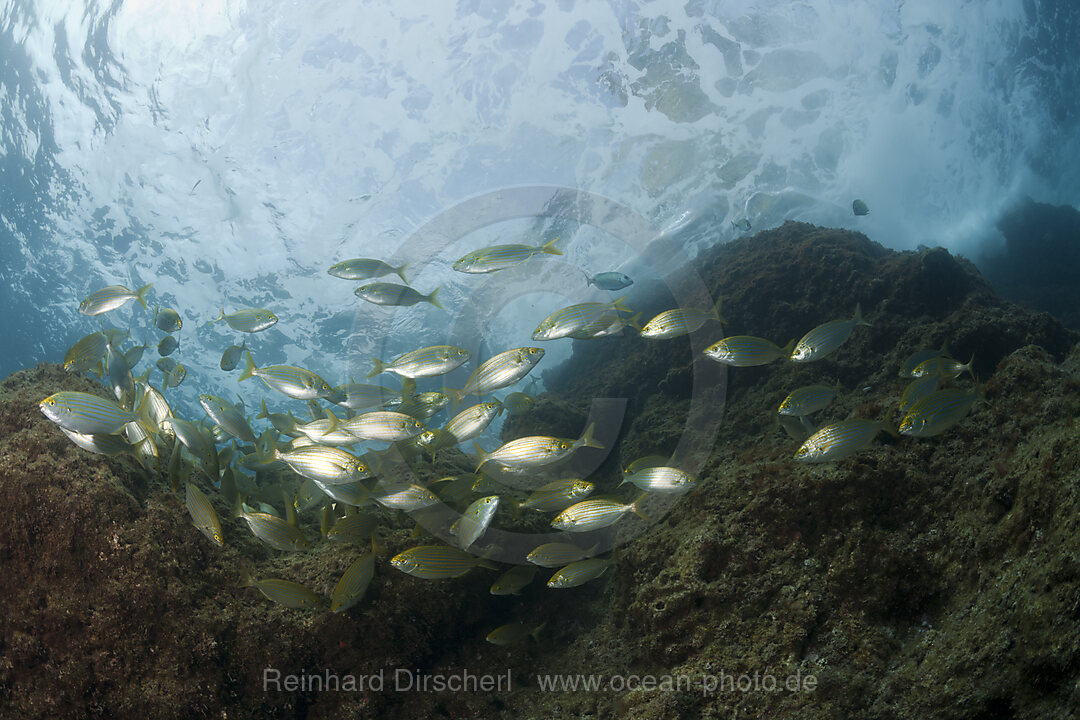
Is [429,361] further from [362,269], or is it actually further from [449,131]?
[449,131]

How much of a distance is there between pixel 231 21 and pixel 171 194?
21.2 feet

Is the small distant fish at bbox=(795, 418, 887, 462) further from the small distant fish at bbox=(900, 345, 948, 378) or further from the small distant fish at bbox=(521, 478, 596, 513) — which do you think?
the small distant fish at bbox=(900, 345, 948, 378)

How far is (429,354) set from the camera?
462cm

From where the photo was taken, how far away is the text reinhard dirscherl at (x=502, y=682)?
281 centimetres

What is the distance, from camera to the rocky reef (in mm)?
2379

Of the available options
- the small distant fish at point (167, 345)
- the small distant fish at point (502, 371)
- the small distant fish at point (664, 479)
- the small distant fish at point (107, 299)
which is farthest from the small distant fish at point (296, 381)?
the small distant fish at point (167, 345)

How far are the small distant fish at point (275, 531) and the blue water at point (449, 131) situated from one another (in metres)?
13.5

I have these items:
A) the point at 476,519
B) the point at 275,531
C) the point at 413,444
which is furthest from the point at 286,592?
the point at 413,444

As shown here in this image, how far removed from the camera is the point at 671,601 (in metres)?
3.52

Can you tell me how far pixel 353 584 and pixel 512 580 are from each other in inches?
59.0

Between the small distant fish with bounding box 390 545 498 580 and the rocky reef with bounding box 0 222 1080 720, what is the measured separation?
0.51m

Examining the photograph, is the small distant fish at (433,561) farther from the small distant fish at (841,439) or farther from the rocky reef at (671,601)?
the small distant fish at (841,439)

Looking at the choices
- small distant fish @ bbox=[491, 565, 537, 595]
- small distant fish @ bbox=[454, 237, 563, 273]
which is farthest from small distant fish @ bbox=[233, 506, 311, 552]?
small distant fish @ bbox=[454, 237, 563, 273]

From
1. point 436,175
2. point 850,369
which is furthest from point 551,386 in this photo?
point 850,369
